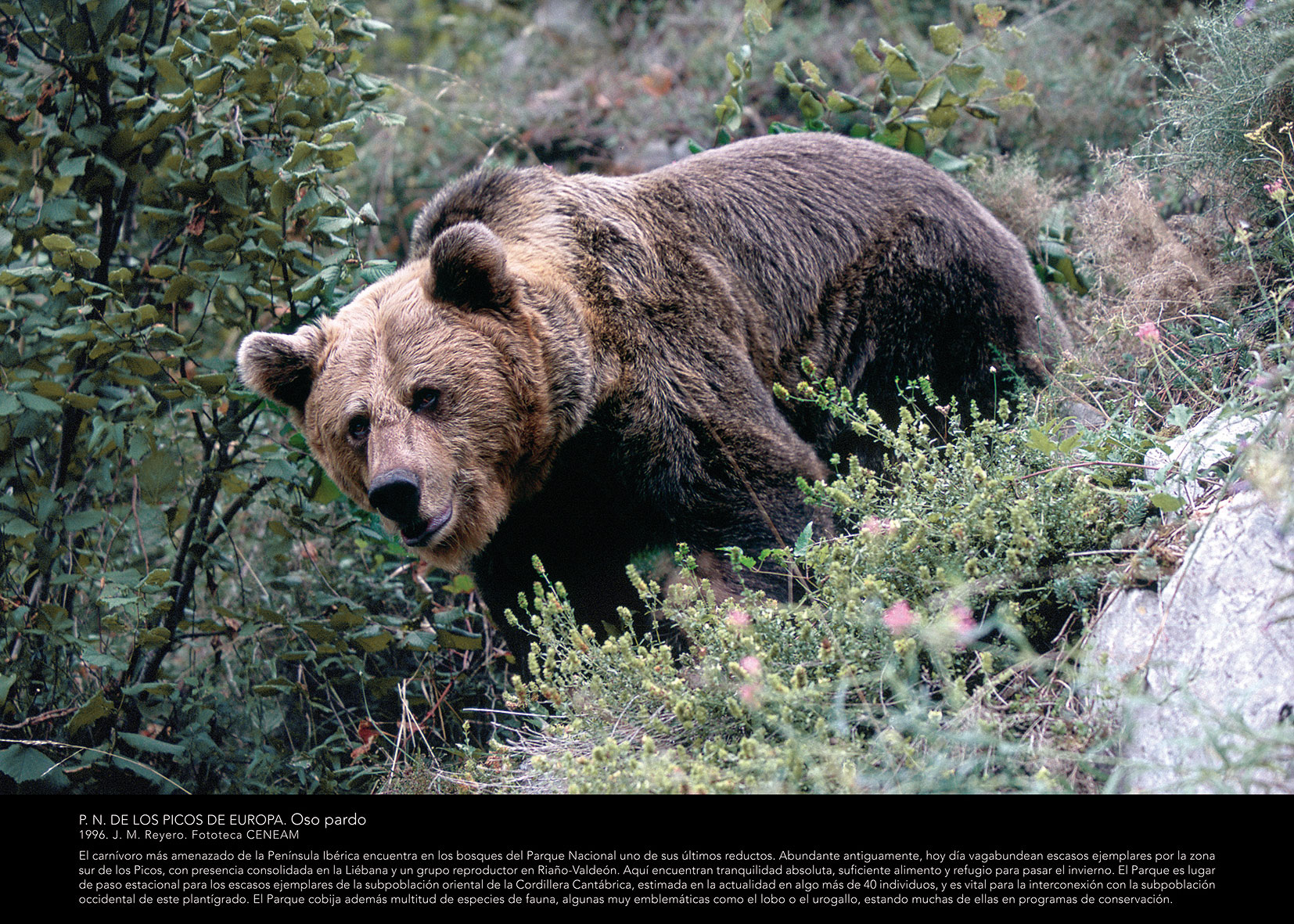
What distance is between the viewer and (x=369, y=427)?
3.07 meters

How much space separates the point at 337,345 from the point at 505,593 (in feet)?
3.60

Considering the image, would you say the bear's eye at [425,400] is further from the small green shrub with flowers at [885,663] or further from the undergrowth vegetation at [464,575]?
the undergrowth vegetation at [464,575]

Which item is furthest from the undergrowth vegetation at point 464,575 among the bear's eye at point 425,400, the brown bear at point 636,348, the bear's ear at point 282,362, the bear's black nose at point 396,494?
the bear's eye at point 425,400

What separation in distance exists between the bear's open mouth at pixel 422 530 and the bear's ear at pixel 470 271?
69cm

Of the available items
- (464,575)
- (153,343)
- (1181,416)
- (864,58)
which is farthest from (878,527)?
(864,58)

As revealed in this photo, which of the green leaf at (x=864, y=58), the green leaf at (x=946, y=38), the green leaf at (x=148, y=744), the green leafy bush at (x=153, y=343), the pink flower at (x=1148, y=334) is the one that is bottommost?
the green leaf at (x=148, y=744)

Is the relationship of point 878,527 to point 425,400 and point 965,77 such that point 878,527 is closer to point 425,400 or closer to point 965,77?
point 425,400

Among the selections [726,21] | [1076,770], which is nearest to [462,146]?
[726,21]

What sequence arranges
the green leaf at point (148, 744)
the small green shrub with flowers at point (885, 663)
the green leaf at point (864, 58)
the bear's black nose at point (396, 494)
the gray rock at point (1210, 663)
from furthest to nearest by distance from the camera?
the green leaf at point (864, 58), the green leaf at point (148, 744), the bear's black nose at point (396, 494), the small green shrub with flowers at point (885, 663), the gray rock at point (1210, 663)

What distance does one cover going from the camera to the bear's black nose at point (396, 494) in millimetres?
2861

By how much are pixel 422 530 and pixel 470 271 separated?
84cm

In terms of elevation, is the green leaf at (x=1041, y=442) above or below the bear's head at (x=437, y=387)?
above

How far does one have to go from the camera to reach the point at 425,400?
10.1 ft
